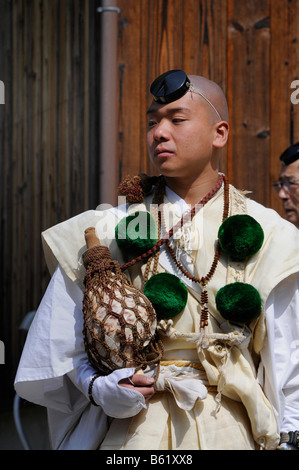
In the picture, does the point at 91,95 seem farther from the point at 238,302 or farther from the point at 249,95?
the point at 238,302

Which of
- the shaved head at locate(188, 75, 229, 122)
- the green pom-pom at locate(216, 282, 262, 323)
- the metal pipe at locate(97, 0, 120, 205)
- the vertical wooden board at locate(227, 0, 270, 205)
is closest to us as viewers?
the green pom-pom at locate(216, 282, 262, 323)

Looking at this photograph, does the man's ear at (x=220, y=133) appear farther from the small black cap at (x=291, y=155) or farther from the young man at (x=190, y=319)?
the small black cap at (x=291, y=155)

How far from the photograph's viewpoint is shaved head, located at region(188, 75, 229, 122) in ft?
9.16

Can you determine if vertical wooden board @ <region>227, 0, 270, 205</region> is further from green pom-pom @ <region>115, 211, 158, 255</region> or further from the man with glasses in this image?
green pom-pom @ <region>115, 211, 158, 255</region>

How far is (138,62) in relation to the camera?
4281mm

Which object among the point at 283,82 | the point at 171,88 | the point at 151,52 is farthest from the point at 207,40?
the point at 171,88

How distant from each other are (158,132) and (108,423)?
43.1 inches

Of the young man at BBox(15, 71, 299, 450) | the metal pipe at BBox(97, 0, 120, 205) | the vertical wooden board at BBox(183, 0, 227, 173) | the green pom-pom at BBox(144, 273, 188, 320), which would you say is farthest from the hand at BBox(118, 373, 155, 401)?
the vertical wooden board at BBox(183, 0, 227, 173)

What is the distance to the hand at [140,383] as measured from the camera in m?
2.43

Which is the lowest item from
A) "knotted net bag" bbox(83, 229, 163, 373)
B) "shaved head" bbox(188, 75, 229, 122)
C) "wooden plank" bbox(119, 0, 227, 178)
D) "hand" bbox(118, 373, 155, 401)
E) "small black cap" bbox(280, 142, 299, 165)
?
"hand" bbox(118, 373, 155, 401)

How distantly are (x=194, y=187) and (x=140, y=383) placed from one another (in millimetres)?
826

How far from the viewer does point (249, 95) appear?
4.40 m

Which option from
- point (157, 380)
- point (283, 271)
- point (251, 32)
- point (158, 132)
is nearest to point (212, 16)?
point (251, 32)
